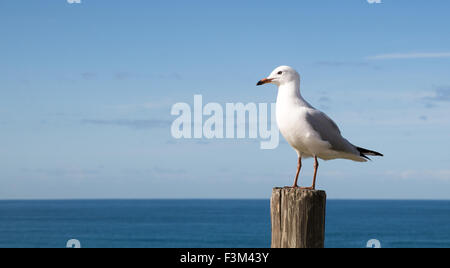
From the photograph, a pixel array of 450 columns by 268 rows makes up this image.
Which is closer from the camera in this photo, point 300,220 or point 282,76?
point 300,220

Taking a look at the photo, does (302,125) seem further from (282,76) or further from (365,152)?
(365,152)

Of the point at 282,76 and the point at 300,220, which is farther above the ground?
the point at 282,76

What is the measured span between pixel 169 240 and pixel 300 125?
94.2 m

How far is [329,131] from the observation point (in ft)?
30.3

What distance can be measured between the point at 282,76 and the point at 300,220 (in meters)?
3.15

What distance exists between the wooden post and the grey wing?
2.12m

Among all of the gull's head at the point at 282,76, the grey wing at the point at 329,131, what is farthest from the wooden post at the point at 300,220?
the gull's head at the point at 282,76

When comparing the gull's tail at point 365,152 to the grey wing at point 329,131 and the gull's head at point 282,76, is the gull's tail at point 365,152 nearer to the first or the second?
the grey wing at point 329,131

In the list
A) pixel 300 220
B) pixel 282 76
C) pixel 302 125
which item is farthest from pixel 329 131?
pixel 300 220

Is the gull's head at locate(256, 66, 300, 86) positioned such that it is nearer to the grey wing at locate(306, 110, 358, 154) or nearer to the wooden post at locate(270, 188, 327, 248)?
the grey wing at locate(306, 110, 358, 154)

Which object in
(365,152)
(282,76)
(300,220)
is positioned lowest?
(300,220)

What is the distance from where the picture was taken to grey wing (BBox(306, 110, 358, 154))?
891cm

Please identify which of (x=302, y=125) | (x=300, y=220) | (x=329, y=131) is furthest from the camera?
(x=329, y=131)

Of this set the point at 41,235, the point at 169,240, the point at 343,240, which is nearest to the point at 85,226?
the point at 41,235
